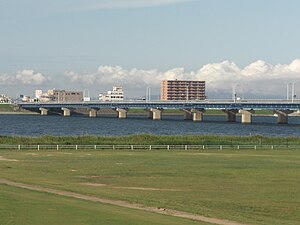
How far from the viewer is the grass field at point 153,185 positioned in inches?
1487

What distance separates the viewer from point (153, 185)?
5553 centimetres

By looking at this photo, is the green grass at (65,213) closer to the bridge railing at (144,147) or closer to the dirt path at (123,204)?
the dirt path at (123,204)

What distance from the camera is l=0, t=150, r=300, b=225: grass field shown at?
1487 inches

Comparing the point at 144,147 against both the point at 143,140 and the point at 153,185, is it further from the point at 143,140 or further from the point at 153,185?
the point at 153,185

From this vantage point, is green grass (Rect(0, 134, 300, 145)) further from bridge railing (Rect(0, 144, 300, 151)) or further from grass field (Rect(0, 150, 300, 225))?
grass field (Rect(0, 150, 300, 225))

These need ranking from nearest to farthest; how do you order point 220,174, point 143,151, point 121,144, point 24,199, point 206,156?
point 24,199, point 220,174, point 206,156, point 143,151, point 121,144

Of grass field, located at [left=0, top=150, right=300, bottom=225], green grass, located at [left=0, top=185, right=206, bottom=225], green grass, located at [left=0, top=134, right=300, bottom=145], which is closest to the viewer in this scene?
green grass, located at [left=0, top=185, right=206, bottom=225]

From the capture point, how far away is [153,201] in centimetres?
4456

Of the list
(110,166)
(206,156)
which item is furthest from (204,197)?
(206,156)

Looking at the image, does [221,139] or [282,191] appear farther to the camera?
[221,139]

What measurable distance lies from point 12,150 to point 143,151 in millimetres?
18336

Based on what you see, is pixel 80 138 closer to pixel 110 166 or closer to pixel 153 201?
pixel 110 166

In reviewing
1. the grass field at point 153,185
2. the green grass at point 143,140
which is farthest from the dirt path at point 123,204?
the green grass at point 143,140

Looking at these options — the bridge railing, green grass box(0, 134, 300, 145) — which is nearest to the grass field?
the bridge railing
